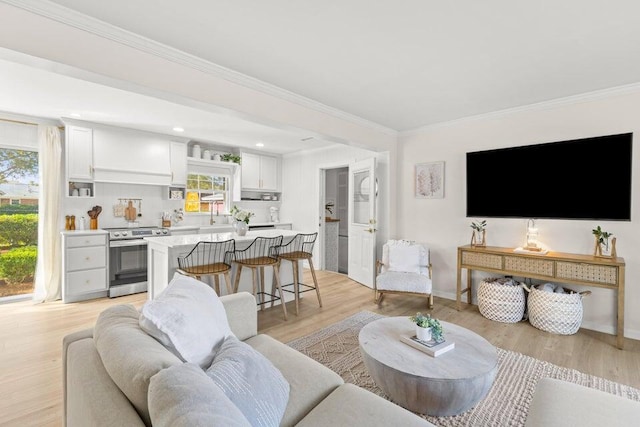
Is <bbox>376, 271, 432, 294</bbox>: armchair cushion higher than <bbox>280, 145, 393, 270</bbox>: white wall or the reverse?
the reverse

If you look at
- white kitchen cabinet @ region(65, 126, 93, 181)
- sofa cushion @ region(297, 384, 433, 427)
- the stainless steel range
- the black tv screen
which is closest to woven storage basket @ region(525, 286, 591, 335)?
the black tv screen

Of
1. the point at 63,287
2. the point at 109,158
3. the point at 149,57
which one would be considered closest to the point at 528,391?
the point at 149,57

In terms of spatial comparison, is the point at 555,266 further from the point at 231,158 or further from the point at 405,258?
the point at 231,158

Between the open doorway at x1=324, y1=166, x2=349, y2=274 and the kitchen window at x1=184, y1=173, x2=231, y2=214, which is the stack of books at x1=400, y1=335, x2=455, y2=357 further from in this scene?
the kitchen window at x1=184, y1=173, x2=231, y2=214

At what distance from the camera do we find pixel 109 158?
14.7 ft

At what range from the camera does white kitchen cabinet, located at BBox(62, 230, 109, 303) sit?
394cm

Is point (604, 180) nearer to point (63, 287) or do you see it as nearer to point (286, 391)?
point (286, 391)

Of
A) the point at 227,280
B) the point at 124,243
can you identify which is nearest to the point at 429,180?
the point at 227,280

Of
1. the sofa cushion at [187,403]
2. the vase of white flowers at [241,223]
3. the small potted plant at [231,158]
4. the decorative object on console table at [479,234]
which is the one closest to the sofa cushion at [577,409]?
the sofa cushion at [187,403]

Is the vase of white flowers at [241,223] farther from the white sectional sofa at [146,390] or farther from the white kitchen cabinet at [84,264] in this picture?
the white sectional sofa at [146,390]

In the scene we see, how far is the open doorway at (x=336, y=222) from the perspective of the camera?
612cm

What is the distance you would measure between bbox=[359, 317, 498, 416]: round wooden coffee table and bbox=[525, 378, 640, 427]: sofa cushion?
332mm

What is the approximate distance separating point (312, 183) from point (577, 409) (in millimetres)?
5233

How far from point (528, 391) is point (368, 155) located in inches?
150
